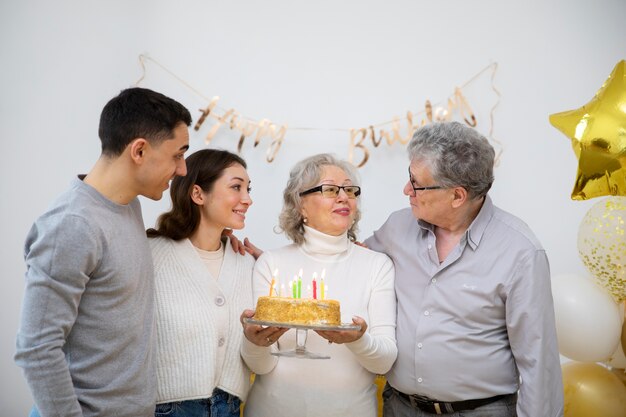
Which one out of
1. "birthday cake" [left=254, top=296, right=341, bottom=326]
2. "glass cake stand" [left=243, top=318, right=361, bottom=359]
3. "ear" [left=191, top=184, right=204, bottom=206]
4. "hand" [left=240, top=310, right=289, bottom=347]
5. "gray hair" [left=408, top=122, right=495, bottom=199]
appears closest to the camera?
"glass cake stand" [left=243, top=318, right=361, bottom=359]

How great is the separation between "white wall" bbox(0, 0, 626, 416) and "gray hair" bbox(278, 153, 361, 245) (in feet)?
3.22

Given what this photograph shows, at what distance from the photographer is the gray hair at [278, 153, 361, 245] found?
2.34m

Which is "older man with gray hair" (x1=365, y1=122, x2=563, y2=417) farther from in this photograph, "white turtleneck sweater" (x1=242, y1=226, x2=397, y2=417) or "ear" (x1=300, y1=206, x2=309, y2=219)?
"ear" (x1=300, y1=206, x2=309, y2=219)

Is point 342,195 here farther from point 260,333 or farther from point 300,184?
point 260,333

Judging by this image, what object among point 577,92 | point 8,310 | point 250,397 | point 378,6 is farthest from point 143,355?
point 577,92

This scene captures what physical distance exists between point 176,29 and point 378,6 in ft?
3.74

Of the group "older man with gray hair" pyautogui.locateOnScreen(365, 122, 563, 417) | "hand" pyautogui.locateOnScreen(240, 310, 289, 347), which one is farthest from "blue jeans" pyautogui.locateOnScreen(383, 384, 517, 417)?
"hand" pyautogui.locateOnScreen(240, 310, 289, 347)

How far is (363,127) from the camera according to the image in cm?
345

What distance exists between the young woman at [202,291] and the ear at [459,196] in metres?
0.74

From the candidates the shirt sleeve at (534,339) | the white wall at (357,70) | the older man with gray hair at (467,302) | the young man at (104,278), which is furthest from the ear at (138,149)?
the white wall at (357,70)

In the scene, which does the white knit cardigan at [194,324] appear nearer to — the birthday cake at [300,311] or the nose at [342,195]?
the birthday cake at [300,311]

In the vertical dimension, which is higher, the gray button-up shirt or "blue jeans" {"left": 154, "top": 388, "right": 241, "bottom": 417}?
the gray button-up shirt

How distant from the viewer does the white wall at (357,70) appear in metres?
3.27

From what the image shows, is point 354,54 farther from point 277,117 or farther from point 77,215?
point 77,215
